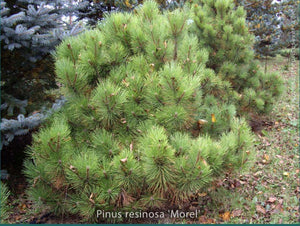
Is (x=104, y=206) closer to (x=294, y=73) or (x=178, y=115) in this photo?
(x=178, y=115)

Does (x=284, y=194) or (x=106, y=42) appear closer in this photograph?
(x=106, y=42)

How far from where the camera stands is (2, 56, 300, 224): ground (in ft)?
8.91

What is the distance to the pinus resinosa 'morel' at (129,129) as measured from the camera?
207cm

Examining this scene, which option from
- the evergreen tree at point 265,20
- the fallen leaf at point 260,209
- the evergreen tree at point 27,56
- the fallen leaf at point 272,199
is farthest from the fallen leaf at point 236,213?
the evergreen tree at point 265,20

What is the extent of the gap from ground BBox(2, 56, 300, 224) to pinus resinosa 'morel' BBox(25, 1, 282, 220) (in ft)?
1.51

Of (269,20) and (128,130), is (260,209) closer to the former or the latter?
(128,130)

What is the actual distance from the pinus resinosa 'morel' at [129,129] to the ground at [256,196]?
18.1 inches

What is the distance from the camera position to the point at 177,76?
2062mm

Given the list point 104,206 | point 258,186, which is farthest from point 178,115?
point 258,186

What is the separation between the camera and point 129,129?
7.73 ft

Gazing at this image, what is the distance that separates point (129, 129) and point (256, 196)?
6.25ft

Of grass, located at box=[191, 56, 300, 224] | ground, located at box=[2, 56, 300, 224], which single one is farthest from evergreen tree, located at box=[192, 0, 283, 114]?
ground, located at box=[2, 56, 300, 224]

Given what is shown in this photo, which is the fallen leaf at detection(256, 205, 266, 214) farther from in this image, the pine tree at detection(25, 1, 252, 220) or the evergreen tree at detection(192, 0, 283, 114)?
the evergreen tree at detection(192, 0, 283, 114)

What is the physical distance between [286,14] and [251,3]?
4.30 feet
